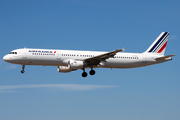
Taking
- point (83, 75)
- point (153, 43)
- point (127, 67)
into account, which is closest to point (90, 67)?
point (83, 75)

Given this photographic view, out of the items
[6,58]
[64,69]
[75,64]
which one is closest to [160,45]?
[75,64]

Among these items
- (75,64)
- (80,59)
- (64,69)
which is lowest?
(75,64)

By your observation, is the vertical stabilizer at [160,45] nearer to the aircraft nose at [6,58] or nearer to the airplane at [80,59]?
the airplane at [80,59]

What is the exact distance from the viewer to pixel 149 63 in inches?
2244

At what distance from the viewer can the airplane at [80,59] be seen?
164ft

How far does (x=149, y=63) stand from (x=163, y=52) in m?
5.11

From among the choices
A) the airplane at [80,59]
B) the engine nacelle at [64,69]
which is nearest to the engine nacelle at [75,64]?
the airplane at [80,59]

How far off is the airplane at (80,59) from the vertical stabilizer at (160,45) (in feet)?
4.07

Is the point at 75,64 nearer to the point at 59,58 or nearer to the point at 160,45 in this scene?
the point at 59,58

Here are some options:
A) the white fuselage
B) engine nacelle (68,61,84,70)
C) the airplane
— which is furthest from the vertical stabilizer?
engine nacelle (68,61,84,70)

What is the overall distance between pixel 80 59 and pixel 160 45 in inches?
734

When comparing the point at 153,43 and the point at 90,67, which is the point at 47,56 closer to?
the point at 90,67

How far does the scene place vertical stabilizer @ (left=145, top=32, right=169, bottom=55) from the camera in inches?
2340

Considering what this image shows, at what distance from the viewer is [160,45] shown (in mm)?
60406
